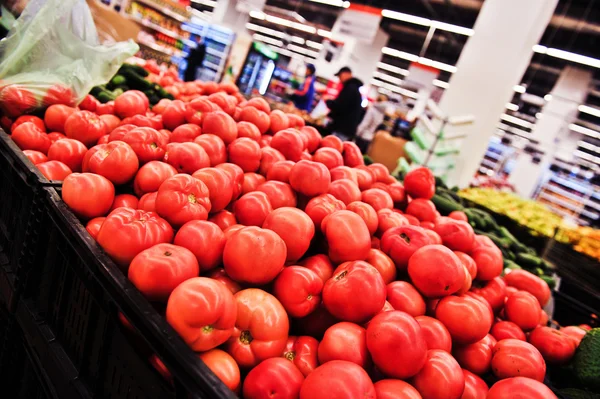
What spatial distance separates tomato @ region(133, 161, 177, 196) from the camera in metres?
1.32

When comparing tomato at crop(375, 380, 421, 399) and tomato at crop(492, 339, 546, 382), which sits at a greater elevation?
tomato at crop(492, 339, 546, 382)

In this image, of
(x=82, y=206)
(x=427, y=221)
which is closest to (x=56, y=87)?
(x=82, y=206)

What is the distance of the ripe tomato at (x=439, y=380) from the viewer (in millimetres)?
942

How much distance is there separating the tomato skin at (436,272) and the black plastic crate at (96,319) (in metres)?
0.77

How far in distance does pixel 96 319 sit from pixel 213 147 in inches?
32.2

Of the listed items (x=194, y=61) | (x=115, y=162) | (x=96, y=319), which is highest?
(x=194, y=61)

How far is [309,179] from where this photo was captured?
1.42 meters

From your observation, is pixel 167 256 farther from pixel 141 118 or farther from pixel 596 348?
pixel 596 348

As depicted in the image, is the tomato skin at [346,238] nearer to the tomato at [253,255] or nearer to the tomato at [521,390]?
the tomato at [253,255]

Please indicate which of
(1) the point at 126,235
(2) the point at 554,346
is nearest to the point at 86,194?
(1) the point at 126,235

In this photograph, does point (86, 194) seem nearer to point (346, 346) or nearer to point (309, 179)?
point (309, 179)

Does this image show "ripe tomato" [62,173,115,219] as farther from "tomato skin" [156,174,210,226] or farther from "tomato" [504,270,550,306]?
"tomato" [504,270,550,306]

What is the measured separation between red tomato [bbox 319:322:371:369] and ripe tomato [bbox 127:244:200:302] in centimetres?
41

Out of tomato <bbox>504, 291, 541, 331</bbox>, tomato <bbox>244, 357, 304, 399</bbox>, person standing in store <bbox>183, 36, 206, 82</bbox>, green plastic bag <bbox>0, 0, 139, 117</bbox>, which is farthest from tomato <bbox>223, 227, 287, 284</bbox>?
person standing in store <bbox>183, 36, 206, 82</bbox>
